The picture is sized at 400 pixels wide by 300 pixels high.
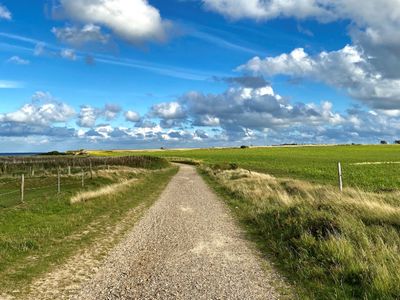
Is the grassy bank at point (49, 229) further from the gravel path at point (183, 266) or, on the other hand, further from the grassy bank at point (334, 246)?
the grassy bank at point (334, 246)

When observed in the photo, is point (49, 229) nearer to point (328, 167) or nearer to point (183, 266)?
point (183, 266)

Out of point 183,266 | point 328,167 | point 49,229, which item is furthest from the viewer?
point 328,167

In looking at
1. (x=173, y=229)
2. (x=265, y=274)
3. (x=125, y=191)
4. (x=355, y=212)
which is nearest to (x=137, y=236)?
(x=173, y=229)

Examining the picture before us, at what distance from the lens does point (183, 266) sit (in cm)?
960

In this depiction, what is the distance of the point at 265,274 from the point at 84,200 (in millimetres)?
15542

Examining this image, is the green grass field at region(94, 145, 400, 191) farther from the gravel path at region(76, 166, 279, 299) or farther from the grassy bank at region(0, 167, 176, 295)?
the gravel path at region(76, 166, 279, 299)

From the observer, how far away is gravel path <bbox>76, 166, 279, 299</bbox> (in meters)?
7.69

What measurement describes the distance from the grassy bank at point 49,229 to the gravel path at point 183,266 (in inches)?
55.2

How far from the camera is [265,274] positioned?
29.0 feet

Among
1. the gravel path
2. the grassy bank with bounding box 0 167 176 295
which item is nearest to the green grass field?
the grassy bank with bounding box 0 167 176 295

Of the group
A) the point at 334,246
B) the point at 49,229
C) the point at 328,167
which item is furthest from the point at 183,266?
the point at 328,167

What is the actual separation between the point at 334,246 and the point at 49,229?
31.1ft

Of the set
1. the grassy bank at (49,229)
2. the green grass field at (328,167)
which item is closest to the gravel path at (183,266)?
the grassy bank at (49,229)

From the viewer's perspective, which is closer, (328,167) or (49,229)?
(49,229)
